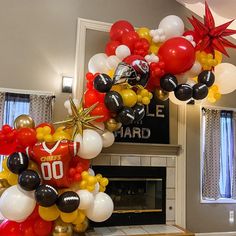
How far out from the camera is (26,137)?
9.00ft

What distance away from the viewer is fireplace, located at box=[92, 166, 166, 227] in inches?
148

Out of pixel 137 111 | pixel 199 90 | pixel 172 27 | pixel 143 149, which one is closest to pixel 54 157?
pixel 137 111

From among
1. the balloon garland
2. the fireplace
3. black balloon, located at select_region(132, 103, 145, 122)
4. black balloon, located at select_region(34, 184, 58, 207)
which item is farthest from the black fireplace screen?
black balloon, located at select_region(34, 184, 58, 207)

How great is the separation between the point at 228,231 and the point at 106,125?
2510mm

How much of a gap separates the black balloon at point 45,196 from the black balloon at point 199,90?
5.94 feet

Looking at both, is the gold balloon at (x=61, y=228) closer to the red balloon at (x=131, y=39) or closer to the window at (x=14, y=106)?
the window at (x=14, y=106)

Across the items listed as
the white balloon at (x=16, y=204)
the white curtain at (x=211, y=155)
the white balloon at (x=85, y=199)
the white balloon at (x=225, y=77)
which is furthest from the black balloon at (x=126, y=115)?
the white curtain at (x=211, y=155)

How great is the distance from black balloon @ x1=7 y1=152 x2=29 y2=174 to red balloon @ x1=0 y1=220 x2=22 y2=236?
1.79 ft

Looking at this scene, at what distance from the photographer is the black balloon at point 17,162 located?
104 inches

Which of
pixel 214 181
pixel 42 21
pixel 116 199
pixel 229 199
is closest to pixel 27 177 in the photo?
pixel 116 199

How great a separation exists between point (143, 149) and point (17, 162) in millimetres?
1745

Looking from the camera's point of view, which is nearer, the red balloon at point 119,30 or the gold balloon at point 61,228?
the gold balloon at point 61,228

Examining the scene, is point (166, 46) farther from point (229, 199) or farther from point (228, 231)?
point (228, 231)

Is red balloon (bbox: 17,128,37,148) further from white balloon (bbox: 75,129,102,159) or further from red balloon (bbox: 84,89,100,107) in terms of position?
red balloon (bbox: 84,89,100,107)
